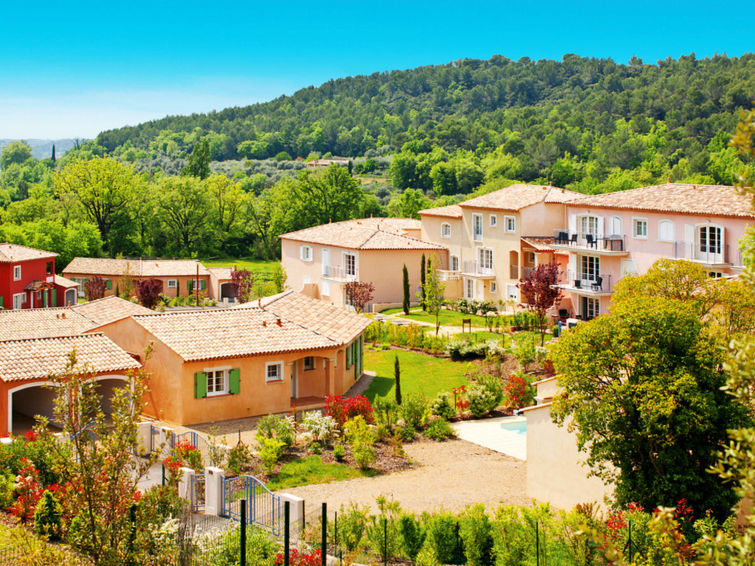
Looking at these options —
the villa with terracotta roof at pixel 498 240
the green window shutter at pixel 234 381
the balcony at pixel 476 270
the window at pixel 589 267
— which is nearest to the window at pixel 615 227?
the window at pixel 589 267

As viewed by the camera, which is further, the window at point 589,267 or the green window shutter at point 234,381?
the window at point 589,267

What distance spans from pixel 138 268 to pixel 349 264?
18.6 meters

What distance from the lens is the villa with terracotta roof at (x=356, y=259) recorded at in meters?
55.2

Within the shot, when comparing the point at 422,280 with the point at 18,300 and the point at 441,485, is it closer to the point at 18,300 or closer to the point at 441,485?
the point at 18,300

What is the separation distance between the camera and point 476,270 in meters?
55.5

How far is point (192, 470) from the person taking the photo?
1959 cm

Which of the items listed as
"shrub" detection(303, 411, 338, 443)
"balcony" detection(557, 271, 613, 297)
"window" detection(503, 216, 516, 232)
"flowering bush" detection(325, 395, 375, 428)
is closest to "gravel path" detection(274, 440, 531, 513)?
"shrub" detection(303, 411, 338, 443)

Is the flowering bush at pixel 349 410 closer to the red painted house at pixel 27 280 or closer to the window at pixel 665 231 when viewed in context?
the window at pixel 665 231

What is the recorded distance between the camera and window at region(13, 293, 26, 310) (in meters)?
55.6

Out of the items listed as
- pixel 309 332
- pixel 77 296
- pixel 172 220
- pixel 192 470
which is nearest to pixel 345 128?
pixel 172 220

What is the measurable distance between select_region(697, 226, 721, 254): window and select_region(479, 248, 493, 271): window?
49.3 ft

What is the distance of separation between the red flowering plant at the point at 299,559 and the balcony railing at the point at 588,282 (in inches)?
1327

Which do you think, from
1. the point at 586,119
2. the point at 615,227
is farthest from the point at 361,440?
the point at 586,119

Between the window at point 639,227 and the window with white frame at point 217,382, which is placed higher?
the window at point 639,227
